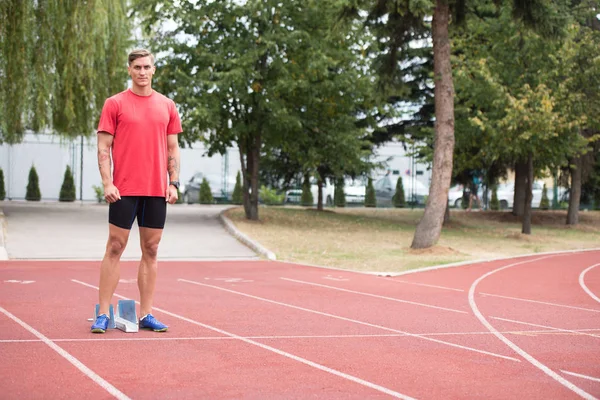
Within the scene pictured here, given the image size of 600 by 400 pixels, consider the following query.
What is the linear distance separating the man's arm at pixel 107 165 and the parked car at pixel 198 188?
3356 cm

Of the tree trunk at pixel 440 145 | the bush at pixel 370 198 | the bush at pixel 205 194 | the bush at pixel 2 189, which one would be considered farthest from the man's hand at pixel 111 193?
the bush at pixel 370 198

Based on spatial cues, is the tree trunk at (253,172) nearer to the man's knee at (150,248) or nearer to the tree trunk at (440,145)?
the tree trunk at (440,145)

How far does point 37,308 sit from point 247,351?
3.53 meters

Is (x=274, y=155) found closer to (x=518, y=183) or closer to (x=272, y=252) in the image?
(x=518, y=183)

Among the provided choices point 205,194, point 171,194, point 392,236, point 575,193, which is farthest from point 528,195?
point 171,194

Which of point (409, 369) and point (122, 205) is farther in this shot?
point (122, 205)

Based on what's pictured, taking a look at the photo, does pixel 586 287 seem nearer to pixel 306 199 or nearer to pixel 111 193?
pixel 111 193

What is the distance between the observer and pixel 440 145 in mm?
21297

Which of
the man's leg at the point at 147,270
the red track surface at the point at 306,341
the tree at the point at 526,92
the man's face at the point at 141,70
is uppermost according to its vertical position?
the tree at the point at 526,92

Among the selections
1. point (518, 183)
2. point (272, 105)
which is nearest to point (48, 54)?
point (272, 105)

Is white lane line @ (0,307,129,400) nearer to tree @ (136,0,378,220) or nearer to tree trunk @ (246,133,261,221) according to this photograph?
tree @ (136,0,378,220)

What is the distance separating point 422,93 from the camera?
32.6 metres

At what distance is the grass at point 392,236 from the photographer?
1945cm

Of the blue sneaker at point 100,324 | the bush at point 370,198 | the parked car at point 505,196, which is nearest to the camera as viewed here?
the blue sneaker at point 100,324
